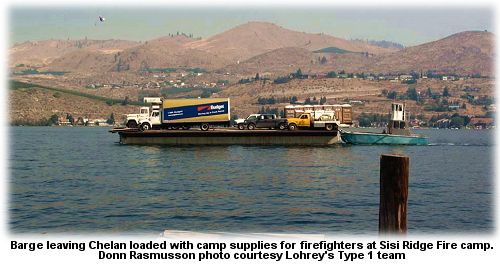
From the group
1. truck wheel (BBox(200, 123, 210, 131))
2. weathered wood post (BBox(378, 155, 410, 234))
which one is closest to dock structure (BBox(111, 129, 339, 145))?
truck wheel (BBox(200, 123, 210, 131))

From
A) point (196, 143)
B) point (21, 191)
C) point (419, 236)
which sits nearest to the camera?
point (419, 236)

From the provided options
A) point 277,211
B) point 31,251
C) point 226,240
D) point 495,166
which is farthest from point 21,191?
point 495,166

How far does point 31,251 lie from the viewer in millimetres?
20031

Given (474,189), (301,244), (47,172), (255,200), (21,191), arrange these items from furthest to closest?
1. (47,172)
2. (474,189)
3. (21,191)
4. (255,200)
5. (301,244)

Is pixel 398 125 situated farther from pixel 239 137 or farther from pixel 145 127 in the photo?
pixel 145 127

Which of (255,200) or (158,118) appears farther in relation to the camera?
(158,118)

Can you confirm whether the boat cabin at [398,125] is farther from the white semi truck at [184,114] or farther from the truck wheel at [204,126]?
the truck wheel at [204,126]

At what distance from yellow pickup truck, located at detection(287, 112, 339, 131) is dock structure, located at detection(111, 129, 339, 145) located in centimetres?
177

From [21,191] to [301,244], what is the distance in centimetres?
2678

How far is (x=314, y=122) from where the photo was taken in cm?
8412

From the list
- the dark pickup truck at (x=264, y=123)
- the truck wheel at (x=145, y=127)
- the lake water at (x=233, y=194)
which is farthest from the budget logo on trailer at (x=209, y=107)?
the lake water at (x=233, y=194)

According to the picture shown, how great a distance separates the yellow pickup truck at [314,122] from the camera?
83625mm

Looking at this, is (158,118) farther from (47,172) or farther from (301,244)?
(301,244)

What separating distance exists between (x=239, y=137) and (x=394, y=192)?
65.9 m
